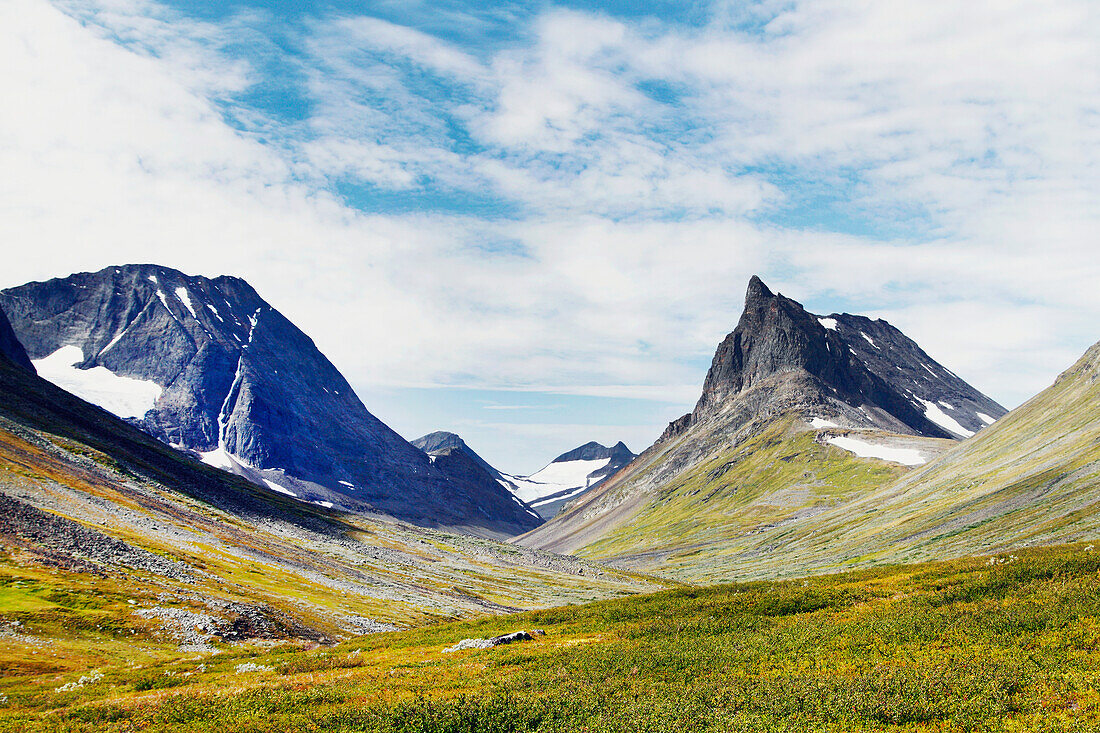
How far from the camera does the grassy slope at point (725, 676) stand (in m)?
18.5

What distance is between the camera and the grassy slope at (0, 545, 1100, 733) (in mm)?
18500

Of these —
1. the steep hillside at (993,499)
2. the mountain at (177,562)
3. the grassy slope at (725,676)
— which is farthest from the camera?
the steep hillside at (993,499)

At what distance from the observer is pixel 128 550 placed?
69500mm

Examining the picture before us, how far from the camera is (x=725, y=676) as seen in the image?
24.0 m

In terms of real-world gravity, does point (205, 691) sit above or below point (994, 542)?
below

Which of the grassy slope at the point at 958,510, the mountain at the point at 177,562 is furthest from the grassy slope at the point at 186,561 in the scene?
the grassy slope at the point at 958,510

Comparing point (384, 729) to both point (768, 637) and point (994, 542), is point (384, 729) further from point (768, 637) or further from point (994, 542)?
point (994, 542)

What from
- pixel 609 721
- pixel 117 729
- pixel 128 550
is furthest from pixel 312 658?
pixel 128 550

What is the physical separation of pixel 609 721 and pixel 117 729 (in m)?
16.5

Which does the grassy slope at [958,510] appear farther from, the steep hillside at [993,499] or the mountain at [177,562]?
the mountain at [177,562]

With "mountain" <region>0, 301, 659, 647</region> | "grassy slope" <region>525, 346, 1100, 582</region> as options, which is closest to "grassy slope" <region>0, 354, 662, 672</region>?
"mountain" <region>0, 301, 659, 647</region>

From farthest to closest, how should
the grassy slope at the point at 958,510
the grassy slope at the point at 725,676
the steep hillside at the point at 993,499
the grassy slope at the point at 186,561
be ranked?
the grassy slope at the point at 958,510, the steep hillside at the point at 993,499, the grassy slope at the point at 186,561, the grassy slope at the point at 725,676

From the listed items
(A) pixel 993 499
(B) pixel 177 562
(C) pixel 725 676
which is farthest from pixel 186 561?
(A) pixel 993 499

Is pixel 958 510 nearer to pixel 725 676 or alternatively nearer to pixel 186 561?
pixel 725 676
